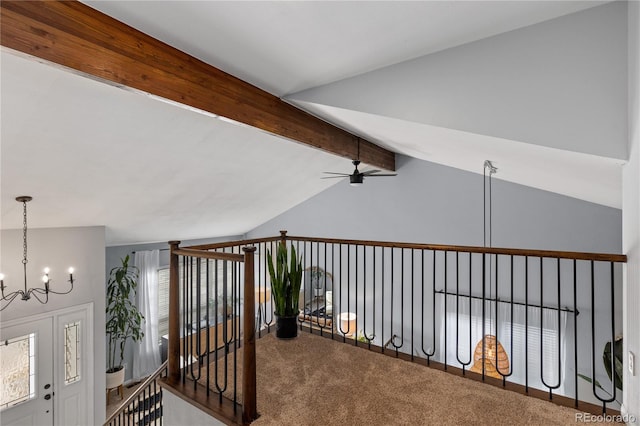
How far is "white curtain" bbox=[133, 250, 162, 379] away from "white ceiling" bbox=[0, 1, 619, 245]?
1488mm

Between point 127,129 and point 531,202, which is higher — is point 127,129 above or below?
above

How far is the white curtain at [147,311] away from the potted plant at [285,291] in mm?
4424

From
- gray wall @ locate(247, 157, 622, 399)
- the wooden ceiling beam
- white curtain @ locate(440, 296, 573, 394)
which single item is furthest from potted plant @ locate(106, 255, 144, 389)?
white curtain @ locate(440, 296, 573, 394)

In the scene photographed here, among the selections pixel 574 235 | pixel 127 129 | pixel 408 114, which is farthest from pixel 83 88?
pixel 574 235

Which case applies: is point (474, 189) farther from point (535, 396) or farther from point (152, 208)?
point (152, 208)

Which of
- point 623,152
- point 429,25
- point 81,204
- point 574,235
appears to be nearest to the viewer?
point 623,152

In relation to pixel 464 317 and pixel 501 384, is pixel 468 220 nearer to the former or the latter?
pixel 464 317

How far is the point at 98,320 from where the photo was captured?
5180mm

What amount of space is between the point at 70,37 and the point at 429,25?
211 centimetres

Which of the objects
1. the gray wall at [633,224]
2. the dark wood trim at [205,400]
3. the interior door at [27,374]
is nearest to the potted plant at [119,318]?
the interior door at [27,374]

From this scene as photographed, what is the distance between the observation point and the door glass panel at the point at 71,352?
4.81 metres

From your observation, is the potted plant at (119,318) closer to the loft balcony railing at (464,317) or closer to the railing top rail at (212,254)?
the loft balcony railing at (464,317)

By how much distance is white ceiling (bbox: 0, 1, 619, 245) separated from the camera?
1947 mm

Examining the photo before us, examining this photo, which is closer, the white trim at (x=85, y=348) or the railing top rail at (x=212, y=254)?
the railing top rail at (x=212, y=254)
